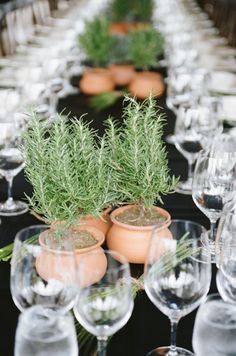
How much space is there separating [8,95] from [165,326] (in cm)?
128

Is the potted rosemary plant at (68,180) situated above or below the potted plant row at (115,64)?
above

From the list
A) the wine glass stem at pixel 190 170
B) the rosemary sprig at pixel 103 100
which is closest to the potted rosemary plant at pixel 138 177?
the wine glass stem at pixel 190 170

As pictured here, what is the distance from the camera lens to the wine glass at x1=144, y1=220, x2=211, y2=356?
0.93 meters

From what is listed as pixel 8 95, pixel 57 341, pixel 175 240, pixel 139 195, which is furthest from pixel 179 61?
pixel 57 341

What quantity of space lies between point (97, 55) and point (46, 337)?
242 cm

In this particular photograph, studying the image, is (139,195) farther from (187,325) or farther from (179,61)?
(179,61)

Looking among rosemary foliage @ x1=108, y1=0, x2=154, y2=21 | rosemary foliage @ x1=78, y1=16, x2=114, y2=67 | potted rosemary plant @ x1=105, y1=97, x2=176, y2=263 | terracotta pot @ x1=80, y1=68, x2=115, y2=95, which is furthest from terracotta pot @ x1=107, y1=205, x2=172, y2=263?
rosemary foliage @ x1=108, y1=0, x2=154, y2=21

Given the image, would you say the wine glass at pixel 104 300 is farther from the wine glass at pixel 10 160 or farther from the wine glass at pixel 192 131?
the wine glass at pixel 192 131

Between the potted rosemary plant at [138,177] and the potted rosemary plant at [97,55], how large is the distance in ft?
5.71

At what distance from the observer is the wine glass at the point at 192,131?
5.92 ft

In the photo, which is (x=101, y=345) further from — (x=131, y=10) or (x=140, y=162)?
(x=131, y=10)

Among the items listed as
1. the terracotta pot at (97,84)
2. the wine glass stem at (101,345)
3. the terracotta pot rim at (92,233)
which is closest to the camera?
the wine glass stem at (101,345)

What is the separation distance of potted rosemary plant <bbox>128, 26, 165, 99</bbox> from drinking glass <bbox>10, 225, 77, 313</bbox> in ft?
6.28

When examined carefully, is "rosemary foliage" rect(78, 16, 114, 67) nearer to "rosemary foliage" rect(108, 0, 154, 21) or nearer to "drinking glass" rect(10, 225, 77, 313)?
"rosemary foliage" rect(108, 0, 154, 21)
